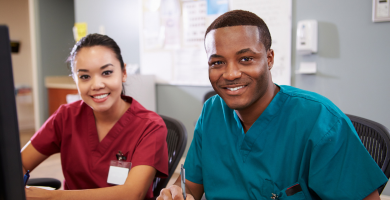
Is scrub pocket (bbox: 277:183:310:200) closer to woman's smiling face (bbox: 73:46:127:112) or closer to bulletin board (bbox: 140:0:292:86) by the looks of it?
woman's smiling face (bbox: 73:46:127:112)

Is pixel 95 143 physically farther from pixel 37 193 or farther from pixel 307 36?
pixel 307 36

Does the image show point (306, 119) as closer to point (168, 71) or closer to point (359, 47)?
point (359, 47)

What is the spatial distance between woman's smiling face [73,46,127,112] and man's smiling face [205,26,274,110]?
490 mm

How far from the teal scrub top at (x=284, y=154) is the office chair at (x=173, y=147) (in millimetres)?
169

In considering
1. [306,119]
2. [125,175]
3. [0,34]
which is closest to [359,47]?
[306,119]

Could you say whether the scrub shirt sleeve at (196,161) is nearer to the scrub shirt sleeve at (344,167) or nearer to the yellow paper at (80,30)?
the scrub shirt sleeve at (344,167)

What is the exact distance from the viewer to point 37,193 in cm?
80

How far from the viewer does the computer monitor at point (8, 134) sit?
0.39m

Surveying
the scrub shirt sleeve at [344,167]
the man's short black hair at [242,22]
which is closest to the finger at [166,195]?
the scrub shirt sleeve at [344,167]

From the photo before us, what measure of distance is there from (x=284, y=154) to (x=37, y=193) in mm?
675

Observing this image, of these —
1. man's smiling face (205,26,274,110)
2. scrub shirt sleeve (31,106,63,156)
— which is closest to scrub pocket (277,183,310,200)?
man's smiling face (205,26,274,110)

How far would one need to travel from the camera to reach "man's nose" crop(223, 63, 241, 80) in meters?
0.81

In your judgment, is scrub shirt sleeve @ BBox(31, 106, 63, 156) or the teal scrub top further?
scrub shirt sleeve @ BBox(31, 106, 63, 156)

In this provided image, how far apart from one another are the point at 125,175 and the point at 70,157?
283 millimetres
